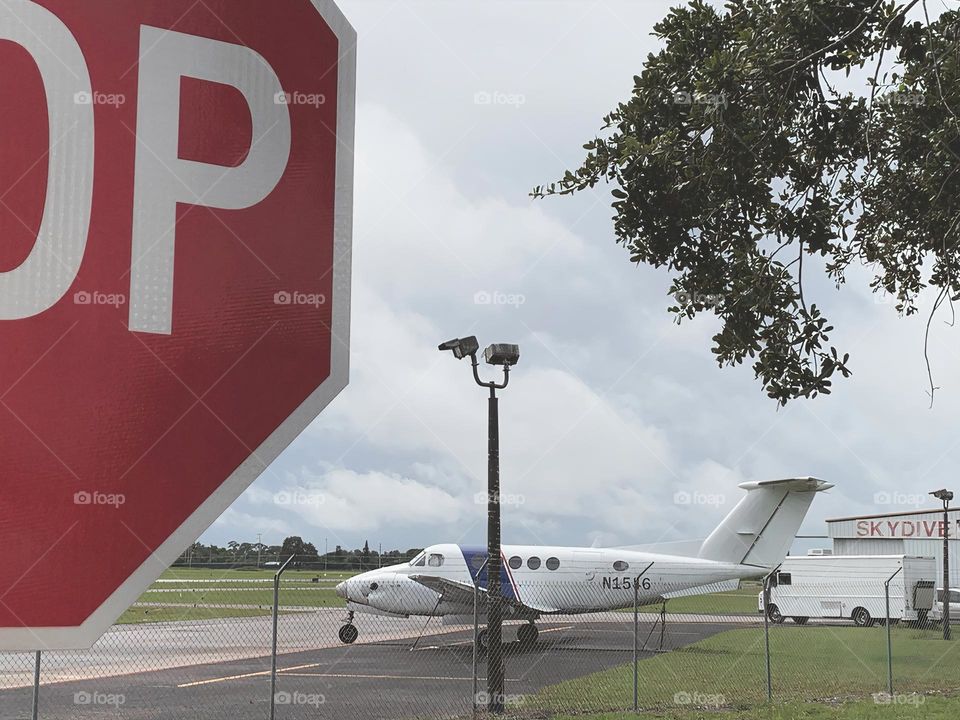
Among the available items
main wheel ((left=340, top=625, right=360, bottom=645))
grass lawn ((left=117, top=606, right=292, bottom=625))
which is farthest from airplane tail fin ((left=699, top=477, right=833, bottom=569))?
grass lawn ((left=117, top=606, right=292, bottom=625))

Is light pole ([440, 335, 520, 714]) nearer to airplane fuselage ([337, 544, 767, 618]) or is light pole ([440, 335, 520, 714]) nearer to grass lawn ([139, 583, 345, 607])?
airplane fuselage ([337, 544, 767, 618])

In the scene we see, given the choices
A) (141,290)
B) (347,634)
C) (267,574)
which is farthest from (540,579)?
→ (267,574)

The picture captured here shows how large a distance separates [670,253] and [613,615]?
3403 centimetres

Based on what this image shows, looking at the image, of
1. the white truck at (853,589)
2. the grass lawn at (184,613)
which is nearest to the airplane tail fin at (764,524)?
the white truck at (853,589)

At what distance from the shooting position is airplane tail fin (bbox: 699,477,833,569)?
27.5 m

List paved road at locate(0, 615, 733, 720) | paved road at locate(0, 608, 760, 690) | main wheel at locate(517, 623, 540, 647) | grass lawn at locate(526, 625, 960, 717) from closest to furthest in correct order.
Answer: paved road at locate(0, 615, 733, 720)
grass lawn at locate(526, 625, 960, 717)
paved road at locate(0, 608, 760, 690)
main wheel at locate(517, 623, 540, 647)

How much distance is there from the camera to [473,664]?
Answer: 11586mm

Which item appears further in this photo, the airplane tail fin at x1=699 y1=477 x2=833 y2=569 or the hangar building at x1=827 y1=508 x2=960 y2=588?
the hangar building at x1=827 y1=508 x2=960 y2=588

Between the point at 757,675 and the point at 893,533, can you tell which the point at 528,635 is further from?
the point at 893,533

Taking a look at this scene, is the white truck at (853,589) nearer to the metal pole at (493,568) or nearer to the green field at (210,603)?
the green field at (210,603)

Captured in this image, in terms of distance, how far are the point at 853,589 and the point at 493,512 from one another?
2740 cm

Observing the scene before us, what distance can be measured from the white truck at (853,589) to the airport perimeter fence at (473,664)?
108 millimetres

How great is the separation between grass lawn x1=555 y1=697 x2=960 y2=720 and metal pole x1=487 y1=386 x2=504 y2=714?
0.85 metres

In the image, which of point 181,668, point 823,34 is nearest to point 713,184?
point 823,34
